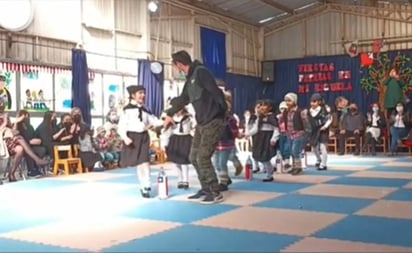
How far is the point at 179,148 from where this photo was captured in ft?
24.8

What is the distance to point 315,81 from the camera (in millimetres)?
19406

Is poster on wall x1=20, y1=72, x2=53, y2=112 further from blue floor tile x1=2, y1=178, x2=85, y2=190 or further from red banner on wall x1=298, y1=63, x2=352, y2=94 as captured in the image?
red banner on wall x1=298, y1=63, x2=352, y2=94

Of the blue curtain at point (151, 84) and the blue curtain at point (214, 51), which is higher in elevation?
the blue curtain at point (214, 51)

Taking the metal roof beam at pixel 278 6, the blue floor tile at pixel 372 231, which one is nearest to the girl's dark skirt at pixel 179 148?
the blue floor tile at pixel 372 231

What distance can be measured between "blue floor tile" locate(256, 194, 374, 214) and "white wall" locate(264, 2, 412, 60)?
42.8 feet

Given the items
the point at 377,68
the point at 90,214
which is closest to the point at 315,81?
the point at 377,68

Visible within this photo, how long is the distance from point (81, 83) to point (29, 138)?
232cm

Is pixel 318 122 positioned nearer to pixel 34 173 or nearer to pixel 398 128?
pixel 34 173

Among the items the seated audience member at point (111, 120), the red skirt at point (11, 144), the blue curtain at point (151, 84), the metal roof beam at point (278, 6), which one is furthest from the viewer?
the metal roof beam at point (278, 6)

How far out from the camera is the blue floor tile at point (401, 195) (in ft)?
21.5

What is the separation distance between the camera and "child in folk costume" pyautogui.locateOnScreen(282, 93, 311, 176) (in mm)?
9344

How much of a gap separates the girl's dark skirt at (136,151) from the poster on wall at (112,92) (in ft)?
22.5

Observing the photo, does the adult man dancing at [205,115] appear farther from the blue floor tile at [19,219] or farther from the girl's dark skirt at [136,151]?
→ the blue floor tile at [19,219]

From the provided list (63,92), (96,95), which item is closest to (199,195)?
(63,92)
